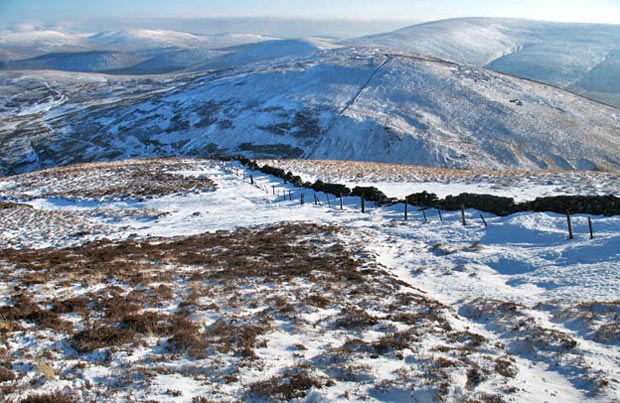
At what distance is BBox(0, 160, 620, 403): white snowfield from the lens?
8.96 meters

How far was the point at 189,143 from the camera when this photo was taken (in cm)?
8756

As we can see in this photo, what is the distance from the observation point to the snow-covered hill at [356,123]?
251 ft

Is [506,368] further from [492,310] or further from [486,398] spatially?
[492,310]

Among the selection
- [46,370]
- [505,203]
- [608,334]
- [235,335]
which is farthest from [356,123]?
[46,370]

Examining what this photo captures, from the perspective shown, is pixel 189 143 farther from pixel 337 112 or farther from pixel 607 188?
pixel 607 188

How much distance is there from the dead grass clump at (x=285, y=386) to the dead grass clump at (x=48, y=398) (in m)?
3.48

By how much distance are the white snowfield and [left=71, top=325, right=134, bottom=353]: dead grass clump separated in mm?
294

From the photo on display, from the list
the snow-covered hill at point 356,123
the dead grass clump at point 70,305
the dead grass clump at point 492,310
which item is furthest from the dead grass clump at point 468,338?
the snow-covered hill at point 356,123

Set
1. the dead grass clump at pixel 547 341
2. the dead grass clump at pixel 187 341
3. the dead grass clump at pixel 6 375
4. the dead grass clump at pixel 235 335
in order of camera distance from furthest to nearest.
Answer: the dead grass clump at pixel 547 341 → the dead grass clump at pixel 235 335 → the dead grass clump at pixel 187 341 → the dead grass clump at pixel 6 375

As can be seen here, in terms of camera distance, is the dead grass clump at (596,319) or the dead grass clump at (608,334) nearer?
the dead grass clump at (608,334)

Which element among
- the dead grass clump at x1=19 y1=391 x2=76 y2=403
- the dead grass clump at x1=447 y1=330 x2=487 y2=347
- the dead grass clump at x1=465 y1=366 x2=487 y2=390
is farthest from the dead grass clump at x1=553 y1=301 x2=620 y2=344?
the dead grass clump at x1=19 y1=391 x2=76 y2=403

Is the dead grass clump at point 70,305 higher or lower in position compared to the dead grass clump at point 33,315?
lower

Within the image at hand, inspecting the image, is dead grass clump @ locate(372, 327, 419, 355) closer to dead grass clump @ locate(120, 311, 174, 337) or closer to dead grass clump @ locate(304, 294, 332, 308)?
dead grass clump @ locate(304, 294, 332, 308)

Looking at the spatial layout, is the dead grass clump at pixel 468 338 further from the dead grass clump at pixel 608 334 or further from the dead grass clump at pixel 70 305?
the dead grass clump at pixel 70 305
